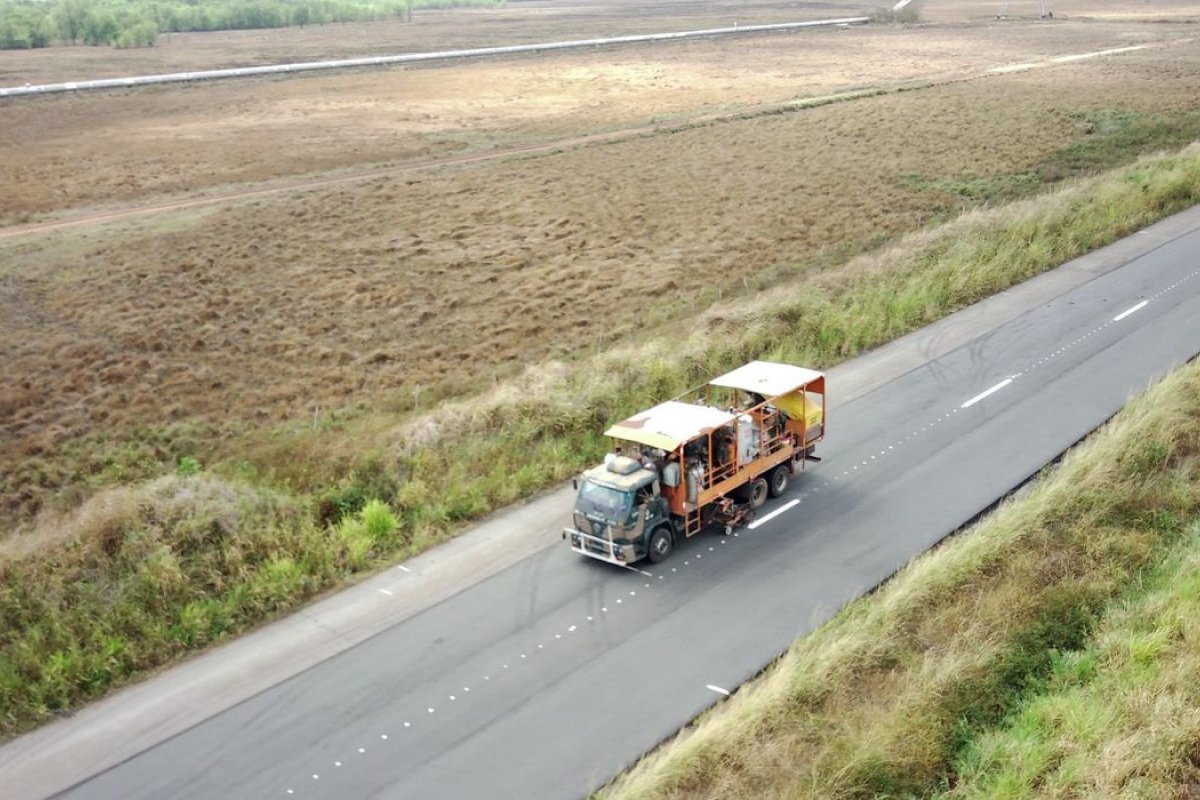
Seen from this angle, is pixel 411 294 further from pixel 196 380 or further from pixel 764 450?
pixel 764 450

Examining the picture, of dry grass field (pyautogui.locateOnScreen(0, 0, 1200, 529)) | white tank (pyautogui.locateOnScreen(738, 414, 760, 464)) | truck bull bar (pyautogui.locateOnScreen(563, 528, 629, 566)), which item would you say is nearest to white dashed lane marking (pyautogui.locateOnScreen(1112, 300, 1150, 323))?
dry grass field (pyautogui.locateOnScreen(0, 0, 1200, 529))

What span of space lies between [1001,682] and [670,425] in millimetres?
6871

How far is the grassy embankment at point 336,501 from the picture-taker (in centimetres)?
1741

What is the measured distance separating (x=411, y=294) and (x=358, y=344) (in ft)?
15.2

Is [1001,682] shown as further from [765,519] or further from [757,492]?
[757,492]

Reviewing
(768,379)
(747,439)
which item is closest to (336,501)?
(747,439)

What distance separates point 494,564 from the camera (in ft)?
63.8

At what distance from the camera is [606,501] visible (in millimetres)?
18781

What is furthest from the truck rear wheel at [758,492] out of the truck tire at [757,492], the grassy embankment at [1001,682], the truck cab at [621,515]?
the grassy embankment at [1001,682]

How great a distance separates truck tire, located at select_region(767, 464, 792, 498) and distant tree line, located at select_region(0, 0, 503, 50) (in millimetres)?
124140

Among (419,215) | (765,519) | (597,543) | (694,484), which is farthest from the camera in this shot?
(419,215)

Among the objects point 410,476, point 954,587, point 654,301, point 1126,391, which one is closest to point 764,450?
point 954,587

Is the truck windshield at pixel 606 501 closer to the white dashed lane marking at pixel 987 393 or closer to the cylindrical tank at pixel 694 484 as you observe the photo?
the cylindrical tank at pixel 694 484

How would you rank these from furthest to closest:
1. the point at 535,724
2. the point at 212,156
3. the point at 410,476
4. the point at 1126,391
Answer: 1. the point at 212,156
2. the point at 1126,391
3. the point at 410,476
4. the point at 535,724
